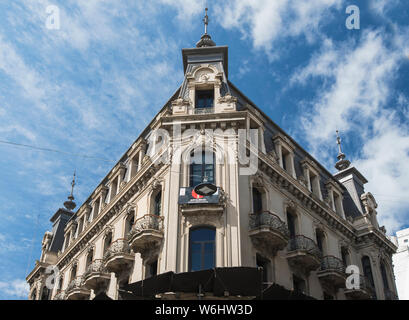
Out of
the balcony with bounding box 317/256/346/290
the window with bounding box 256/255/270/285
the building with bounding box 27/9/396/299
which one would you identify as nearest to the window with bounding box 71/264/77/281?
the building with bounding box 27/9/396/299

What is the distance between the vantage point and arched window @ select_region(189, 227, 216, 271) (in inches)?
720

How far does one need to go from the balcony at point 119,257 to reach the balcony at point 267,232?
20.1 feet

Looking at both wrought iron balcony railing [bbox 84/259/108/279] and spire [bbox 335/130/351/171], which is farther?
spire [bbox 335/130/351/171]

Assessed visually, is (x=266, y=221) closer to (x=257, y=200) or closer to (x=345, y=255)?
(x=257, y=200)

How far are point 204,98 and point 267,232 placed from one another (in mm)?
8219

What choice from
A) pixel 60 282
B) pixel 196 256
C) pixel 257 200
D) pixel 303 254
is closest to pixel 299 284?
pixel 303 254

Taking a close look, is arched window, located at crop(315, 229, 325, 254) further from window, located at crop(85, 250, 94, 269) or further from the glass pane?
window, located at crop(85, 250, 94, 269)

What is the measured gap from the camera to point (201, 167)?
→ 2116 cm

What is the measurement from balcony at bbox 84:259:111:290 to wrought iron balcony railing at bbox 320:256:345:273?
36.7 feet

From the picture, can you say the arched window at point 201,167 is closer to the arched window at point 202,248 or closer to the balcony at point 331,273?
the arched window at point 202,248

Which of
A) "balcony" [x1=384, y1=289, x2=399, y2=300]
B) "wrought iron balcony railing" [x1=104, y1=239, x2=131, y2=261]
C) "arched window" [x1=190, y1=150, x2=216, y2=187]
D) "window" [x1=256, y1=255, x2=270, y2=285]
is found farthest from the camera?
"balcony" [x1=384, y1=289, x2=399, y2=300]
